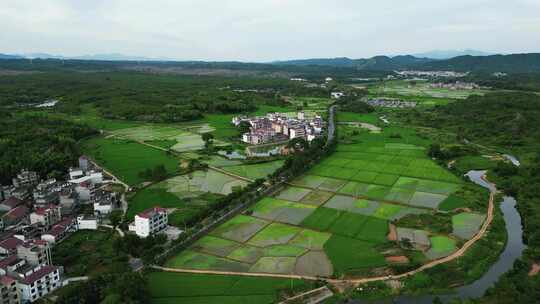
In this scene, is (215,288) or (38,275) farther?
(215,288)

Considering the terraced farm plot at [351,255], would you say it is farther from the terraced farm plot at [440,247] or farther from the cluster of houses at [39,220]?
the cluster of houses at [39,220]

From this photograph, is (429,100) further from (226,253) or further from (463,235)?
(226,253)

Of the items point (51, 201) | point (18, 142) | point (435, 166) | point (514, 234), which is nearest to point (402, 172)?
point (435, 166)

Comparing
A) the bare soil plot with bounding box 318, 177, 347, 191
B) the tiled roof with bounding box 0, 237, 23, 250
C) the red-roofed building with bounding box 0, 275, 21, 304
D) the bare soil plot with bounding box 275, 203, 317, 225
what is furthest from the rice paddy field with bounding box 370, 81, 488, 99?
the red-roofed building with bounding box 0, 275, 21, 304

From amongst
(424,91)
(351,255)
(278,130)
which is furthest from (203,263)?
(424,91)

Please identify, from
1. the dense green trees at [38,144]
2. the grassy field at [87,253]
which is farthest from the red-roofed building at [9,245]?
the dense green trees at [38,144]

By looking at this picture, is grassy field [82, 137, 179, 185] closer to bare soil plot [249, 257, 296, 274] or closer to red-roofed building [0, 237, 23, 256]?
red-roofed building [0, 237, 23, 256]

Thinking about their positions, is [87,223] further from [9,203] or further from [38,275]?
[38,275]
